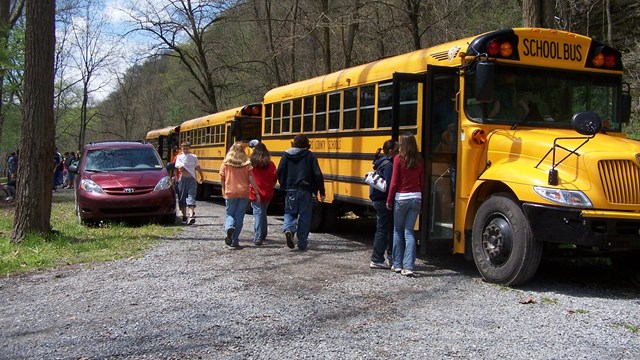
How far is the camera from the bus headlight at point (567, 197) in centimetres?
566

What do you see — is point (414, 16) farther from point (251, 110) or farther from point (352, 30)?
point (251, 110)

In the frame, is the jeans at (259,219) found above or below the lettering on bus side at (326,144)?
below

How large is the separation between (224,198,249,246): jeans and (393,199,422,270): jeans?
2588 mm

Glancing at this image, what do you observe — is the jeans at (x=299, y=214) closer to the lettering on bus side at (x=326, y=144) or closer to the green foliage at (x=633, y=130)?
the lettering on bus side at (x=326, y=144)

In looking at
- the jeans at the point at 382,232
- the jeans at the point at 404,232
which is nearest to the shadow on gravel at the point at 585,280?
the jeans at the point at 404,232

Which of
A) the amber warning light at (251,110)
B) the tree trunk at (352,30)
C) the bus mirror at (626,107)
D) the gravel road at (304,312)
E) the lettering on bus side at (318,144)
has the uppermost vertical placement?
the tree trunk at (352,30)

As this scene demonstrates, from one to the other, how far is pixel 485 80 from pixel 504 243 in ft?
5.88

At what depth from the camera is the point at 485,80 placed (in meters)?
6.43

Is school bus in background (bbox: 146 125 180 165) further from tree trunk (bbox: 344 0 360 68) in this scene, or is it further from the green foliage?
the green foliage

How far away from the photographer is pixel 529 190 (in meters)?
5.95

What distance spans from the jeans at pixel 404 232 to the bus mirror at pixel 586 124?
195cm

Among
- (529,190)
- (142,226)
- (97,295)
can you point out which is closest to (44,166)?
(142,226)

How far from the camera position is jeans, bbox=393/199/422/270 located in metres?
6.98

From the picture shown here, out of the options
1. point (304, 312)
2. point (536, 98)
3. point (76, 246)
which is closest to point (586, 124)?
point (536, 98)
